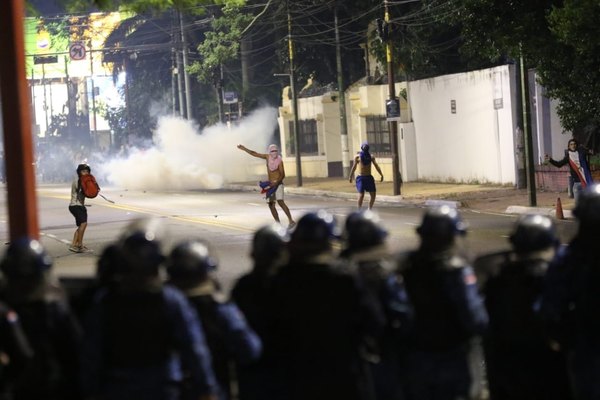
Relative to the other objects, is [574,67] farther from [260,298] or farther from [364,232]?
[260,298]

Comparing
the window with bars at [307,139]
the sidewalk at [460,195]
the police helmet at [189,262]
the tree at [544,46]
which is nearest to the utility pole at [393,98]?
the sidewalk at [460,195]

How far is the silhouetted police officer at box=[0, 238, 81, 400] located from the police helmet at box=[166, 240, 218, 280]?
21.3 inches

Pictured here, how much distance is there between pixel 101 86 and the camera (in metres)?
125

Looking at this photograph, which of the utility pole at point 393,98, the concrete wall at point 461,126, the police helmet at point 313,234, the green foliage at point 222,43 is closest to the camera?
the police helmet at point 313,234

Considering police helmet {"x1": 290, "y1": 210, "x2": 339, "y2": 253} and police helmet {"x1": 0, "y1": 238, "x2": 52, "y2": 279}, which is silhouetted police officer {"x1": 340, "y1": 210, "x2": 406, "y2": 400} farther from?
police helmet {"x1": 0, "y1": 238, "x2": 52, "y2": 279}

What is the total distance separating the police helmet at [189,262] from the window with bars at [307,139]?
1846 inches

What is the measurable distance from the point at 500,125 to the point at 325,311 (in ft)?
106

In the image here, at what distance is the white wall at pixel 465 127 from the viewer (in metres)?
37.8

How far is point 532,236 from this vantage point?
665 centimetres

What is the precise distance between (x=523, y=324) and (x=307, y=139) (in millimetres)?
47567

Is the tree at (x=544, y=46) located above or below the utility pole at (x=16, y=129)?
above

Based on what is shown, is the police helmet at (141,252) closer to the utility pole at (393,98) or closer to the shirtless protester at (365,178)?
the shirtless protester at (365,178)

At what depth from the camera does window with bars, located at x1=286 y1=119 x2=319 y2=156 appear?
53688 millimetres

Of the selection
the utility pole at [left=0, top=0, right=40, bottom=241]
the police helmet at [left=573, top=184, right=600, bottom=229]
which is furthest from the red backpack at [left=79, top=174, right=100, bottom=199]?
the police helmet at [left=573, top=184, right=600, bottom=229]
